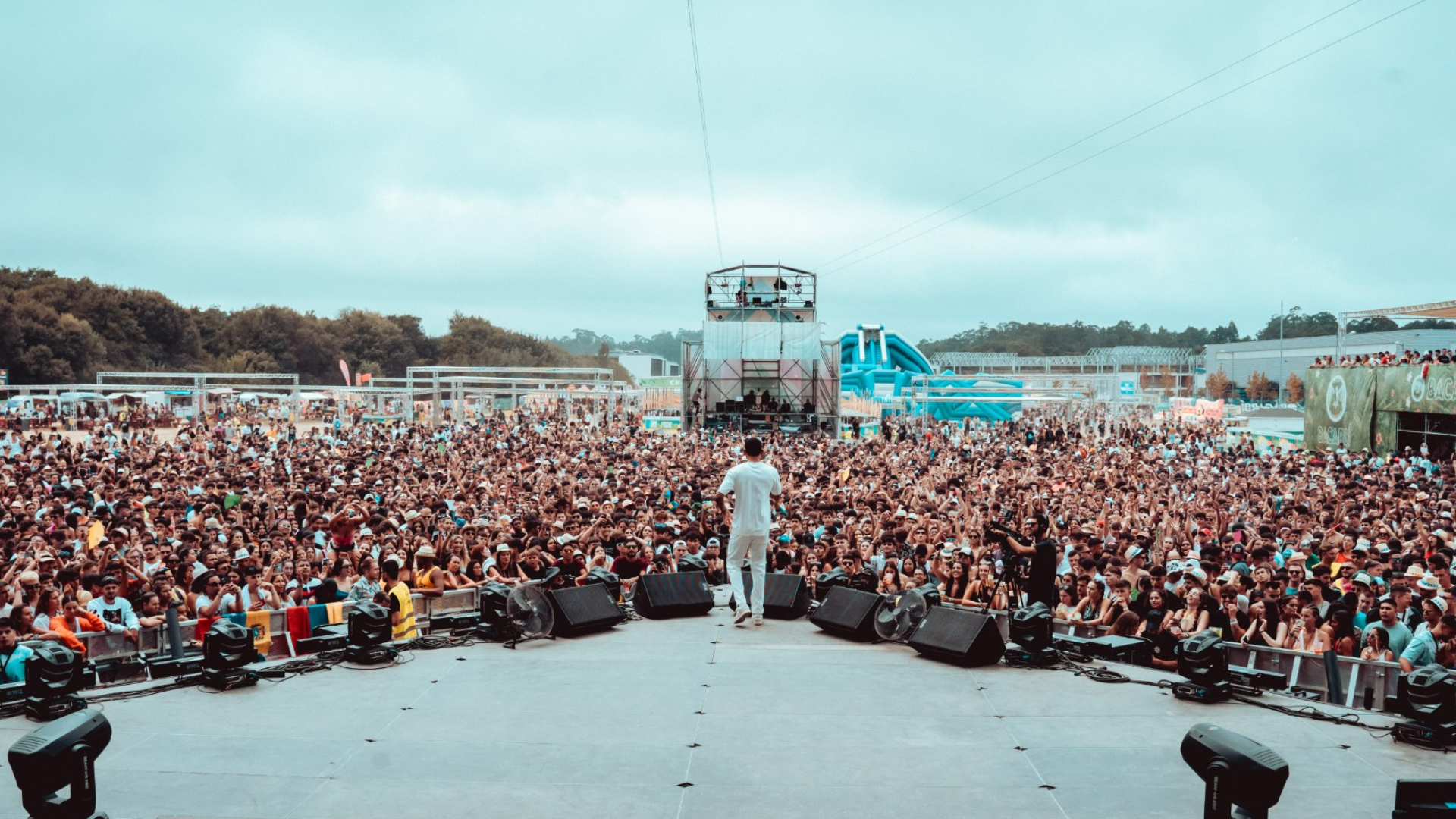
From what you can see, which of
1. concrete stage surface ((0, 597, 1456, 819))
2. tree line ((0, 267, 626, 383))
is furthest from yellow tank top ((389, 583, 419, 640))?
tree line ((0, 267, 626, 383))

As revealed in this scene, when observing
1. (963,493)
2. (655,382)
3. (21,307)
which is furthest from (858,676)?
(21,307)

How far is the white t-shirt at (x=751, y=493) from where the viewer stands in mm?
7680

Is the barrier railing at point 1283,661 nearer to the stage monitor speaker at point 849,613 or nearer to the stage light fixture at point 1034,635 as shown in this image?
the stage light fixture at point 1034,635

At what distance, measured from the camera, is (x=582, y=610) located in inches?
311

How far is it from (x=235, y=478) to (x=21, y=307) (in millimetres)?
53748

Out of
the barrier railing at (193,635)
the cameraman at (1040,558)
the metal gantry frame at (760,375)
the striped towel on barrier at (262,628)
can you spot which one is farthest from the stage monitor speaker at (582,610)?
the metal gantry frame at (760,375)

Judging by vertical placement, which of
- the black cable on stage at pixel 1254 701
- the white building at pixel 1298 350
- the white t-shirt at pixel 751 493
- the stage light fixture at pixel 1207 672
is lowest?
Answer: the black cable on stage at pixel 1254 701

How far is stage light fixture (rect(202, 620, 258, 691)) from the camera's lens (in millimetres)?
6176

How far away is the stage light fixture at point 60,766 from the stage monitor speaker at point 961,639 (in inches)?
200

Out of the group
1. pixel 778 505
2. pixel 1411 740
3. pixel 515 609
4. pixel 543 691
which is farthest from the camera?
pixel 778 505

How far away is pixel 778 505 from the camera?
1560 cm

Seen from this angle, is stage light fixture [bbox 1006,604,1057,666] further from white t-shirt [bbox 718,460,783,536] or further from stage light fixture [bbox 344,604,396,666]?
stage light fixture [bbox 344,604,396,666]

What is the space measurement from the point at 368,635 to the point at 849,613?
365 cm

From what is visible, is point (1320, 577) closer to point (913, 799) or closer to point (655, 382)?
point (913, 799)
